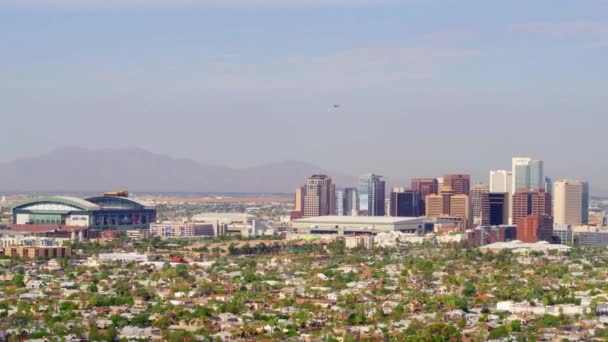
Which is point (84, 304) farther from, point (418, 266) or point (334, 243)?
point (334, 243)

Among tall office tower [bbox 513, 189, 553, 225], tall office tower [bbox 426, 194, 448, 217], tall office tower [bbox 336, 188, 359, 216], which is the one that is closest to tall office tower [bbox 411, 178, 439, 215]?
tall office tower [bbox 426, 194, 448, 217]

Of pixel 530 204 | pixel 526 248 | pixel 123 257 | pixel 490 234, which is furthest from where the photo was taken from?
pixel 530 204

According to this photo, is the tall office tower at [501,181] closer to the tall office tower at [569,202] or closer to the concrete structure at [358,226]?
the tall office tower at [569,202]

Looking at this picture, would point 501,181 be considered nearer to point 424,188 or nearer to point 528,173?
point 528,173

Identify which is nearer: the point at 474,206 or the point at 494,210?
the point at 494,210

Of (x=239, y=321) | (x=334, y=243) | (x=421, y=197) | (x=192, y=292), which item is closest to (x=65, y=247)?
(x=334, y=243)

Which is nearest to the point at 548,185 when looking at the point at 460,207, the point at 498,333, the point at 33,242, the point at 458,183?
the point at 458,183
